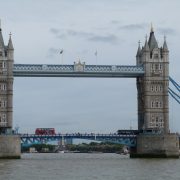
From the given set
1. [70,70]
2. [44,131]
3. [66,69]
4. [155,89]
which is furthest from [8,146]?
[155,89]

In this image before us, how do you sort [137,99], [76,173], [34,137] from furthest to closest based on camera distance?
[137,99] < [34,137] < [76,173]

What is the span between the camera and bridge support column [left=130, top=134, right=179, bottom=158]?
121m

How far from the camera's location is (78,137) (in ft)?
407

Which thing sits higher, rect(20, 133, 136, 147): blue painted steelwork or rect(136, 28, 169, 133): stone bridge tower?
rect(136, 28, 169, 133): stone bridge tower

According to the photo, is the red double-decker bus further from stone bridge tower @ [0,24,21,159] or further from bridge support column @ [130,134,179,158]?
bridge support column @ [130,134,179,158]

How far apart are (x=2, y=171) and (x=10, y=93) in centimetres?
4609

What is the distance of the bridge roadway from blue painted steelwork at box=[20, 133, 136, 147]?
10.3m

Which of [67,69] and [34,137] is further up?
[67,69]

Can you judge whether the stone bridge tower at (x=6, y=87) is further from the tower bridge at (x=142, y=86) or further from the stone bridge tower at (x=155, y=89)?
the stone bridge tower at (x=155, y=89)

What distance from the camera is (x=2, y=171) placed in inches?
3086

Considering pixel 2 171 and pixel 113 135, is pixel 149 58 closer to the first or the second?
pixel 113 135

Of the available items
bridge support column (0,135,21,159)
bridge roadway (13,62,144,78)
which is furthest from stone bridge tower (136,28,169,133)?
bridge support column (0,135,21,159)

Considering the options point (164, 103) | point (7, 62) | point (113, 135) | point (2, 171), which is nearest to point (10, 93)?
point (7, 62)

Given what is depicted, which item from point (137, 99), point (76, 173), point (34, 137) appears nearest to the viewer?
point (76, 173)
